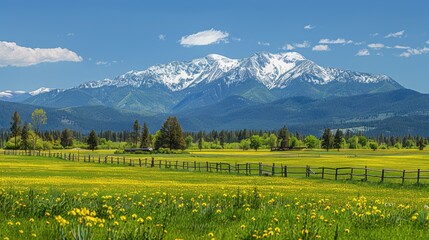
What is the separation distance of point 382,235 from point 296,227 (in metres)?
1.91

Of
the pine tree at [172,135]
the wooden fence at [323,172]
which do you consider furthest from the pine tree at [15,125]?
the wooden fence at [323,172]

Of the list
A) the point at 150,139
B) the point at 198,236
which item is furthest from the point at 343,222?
the point at 150,139

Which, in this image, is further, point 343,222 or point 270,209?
point 270,209

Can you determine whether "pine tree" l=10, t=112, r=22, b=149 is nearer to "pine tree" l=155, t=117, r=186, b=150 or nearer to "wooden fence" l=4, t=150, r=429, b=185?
"pine tree" l=155, t=117, r=186, b=150

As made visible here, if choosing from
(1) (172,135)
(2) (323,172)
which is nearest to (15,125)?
(1) (172,135)

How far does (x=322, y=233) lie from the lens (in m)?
10.8

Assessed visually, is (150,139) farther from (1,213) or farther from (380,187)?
(1,213)

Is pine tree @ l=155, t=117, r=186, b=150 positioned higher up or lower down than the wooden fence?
higher up

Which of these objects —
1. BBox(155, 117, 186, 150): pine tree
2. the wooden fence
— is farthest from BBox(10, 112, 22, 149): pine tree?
the wooden fence

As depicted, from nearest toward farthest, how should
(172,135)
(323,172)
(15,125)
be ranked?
(323,172)
(172,135)
(15,125)

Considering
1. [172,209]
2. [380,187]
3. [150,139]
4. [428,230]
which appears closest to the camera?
[428,230]

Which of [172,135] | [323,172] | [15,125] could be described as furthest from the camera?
[15,125]

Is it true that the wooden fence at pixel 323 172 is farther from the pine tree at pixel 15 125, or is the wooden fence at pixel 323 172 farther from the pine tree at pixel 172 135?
the pine tree at pixel 15 125

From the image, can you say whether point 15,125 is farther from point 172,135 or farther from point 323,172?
point 323,172
